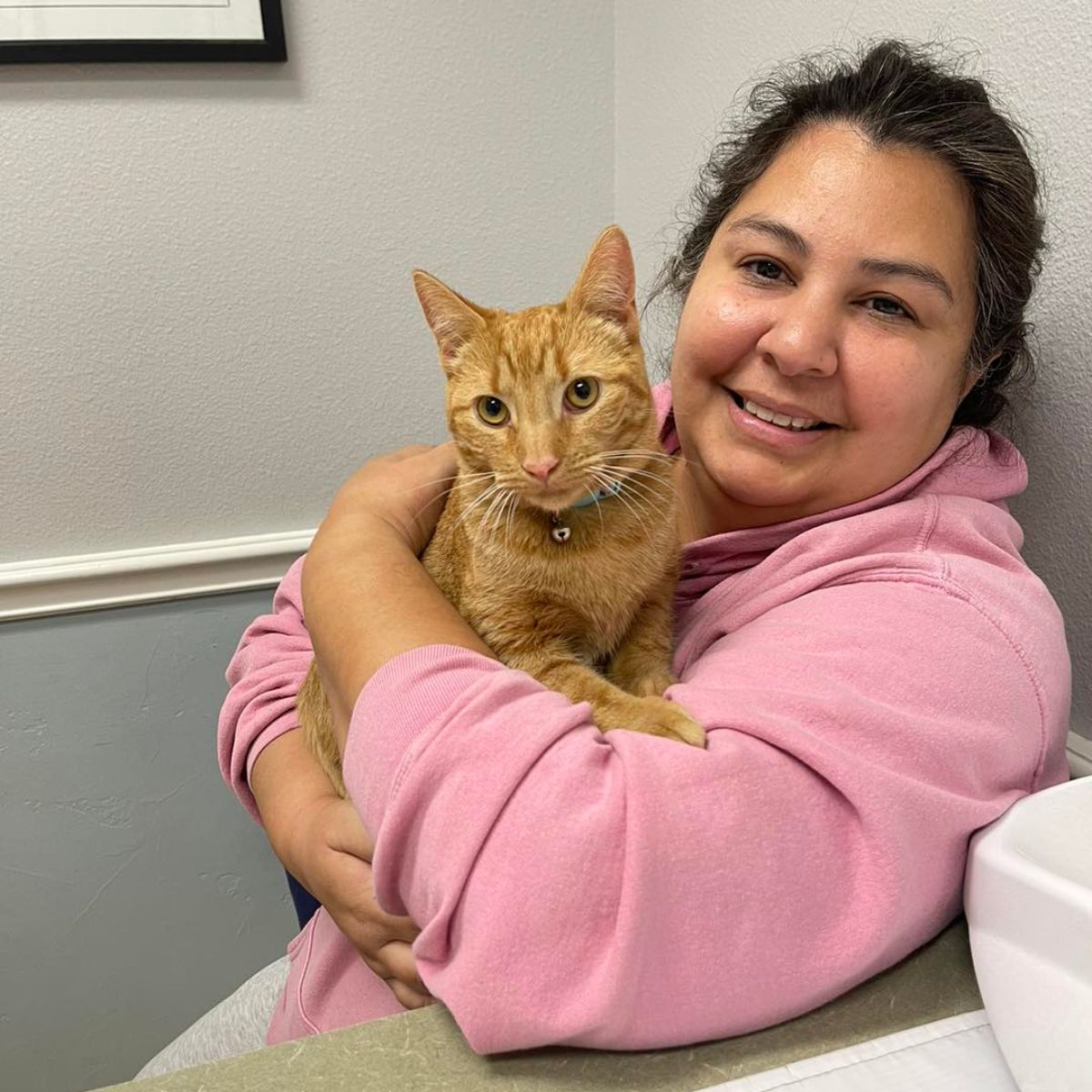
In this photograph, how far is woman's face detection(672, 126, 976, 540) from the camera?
892 millimetres

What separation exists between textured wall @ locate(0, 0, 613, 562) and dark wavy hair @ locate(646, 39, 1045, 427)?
89 cm

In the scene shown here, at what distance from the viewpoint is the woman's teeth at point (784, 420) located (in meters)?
0.97

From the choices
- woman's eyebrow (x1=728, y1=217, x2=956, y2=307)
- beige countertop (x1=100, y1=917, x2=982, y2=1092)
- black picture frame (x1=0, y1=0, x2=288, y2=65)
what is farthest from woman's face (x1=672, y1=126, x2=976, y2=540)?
black picture frame (x1=0, y1=0, x2=288, y2=65)

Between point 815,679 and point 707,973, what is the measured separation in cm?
24

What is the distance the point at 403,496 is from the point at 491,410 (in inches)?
8.6

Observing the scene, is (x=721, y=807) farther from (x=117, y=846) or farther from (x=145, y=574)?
(x=117, y=846)

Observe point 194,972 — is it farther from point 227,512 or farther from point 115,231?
point 115,231

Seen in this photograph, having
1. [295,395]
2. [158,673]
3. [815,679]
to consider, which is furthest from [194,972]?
[815,679]

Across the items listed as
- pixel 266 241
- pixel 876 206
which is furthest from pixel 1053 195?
pixel 266 241

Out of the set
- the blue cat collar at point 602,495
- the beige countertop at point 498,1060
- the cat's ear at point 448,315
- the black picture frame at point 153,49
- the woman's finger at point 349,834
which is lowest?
the woman's finger at point 349,834

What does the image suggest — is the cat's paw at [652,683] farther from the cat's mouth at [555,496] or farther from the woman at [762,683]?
the cat's mouth at [555,496]

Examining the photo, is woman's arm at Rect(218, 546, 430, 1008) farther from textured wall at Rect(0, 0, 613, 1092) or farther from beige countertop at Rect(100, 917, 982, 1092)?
textured wall at Rect(0, 0, 613, 1092)

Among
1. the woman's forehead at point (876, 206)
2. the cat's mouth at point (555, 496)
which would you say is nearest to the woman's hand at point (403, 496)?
the cat's mouth at point (555, 496)

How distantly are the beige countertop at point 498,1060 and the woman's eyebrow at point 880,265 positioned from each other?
66cm
